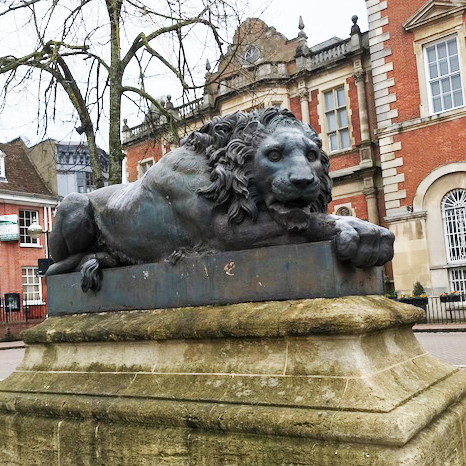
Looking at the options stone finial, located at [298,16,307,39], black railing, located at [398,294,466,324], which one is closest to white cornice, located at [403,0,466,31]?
stone finial, located at [298,16,307,39]

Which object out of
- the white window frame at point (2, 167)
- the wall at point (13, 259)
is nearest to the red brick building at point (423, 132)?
the wall at point (13, 259)

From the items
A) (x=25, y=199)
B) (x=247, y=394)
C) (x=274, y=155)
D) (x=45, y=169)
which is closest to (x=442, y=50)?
(x=274, y=155)

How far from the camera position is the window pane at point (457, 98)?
1946 cm

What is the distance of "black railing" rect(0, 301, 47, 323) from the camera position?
27328 millimetres

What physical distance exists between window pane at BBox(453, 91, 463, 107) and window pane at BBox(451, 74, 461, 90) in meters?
0.20

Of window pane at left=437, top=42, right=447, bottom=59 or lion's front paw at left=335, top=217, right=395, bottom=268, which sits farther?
window pane at left=437, top=42, right=447, bottom=59

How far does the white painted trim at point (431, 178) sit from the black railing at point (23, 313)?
1787 cm

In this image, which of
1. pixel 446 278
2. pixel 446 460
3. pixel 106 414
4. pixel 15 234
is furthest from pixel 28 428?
pixel 15 234

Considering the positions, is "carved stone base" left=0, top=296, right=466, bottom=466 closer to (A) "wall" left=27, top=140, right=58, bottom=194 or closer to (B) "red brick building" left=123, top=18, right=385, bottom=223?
(B) "red brick building" left=123, top=18, right=385, bottom=223

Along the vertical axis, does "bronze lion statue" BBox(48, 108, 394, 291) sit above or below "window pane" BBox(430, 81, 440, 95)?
below

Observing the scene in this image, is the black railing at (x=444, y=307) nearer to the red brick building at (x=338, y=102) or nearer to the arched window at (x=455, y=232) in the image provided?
the arched window at (x=455, y=232)

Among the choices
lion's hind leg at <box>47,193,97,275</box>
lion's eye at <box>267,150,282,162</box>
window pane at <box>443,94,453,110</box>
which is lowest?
lion's hind leg at <box>47,193,97,275</box>

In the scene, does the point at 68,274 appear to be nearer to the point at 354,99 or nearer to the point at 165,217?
the point at 165,217

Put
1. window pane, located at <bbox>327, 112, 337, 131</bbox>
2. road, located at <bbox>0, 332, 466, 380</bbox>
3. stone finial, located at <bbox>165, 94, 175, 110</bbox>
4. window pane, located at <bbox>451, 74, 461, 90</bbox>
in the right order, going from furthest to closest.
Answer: window pane, located at <bbox>327, 112, 337, 131</bbox>
window pane, located at <bbox>451, 74, 461, 90</bbox>
stone finial, located at <bbox>165, 94, 175, 110</bbox>
road, located at <bbox>0, 332, 466, 380</bbox>
